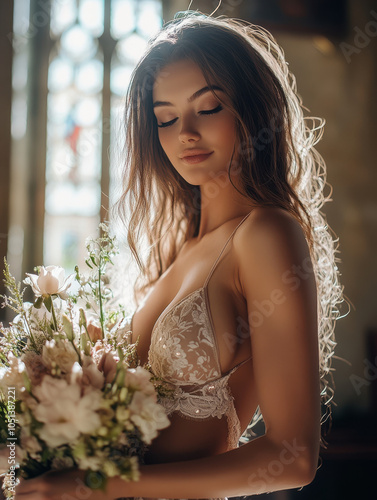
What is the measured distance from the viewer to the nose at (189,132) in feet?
4.99

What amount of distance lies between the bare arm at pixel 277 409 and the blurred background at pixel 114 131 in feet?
6.98

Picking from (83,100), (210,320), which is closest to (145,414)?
(210,320)

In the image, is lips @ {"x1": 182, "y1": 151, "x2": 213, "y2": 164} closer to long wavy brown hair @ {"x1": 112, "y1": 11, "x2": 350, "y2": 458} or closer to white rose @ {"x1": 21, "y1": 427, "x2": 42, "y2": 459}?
long wavy brown hair @ {"x1": 112, "y1": 11, "x2": 350, "y2": 458}

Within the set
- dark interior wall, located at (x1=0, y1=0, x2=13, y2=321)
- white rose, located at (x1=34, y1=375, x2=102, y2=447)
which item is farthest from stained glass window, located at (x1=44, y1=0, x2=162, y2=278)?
white rose, located at (x1=34, y1=375, x2=102, y2=447)

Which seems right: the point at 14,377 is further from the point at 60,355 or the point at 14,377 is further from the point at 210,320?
the point at 210,320

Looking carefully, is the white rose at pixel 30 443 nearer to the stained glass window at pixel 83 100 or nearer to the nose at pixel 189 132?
the nose at pixel 189 132

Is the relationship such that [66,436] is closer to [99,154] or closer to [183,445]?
[183,445]

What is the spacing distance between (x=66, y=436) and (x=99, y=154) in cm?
419

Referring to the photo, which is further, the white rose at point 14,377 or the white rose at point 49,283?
the white rose at point 49,283

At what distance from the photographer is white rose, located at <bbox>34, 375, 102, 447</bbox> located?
997 millimetres

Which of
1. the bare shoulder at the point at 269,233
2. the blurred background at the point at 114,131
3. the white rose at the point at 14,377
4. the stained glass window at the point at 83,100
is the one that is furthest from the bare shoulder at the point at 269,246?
the stained glass window at the point at 83,100

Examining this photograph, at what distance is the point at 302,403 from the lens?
1179 millimetres

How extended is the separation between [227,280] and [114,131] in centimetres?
262

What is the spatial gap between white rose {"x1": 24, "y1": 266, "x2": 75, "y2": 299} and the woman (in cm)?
28
